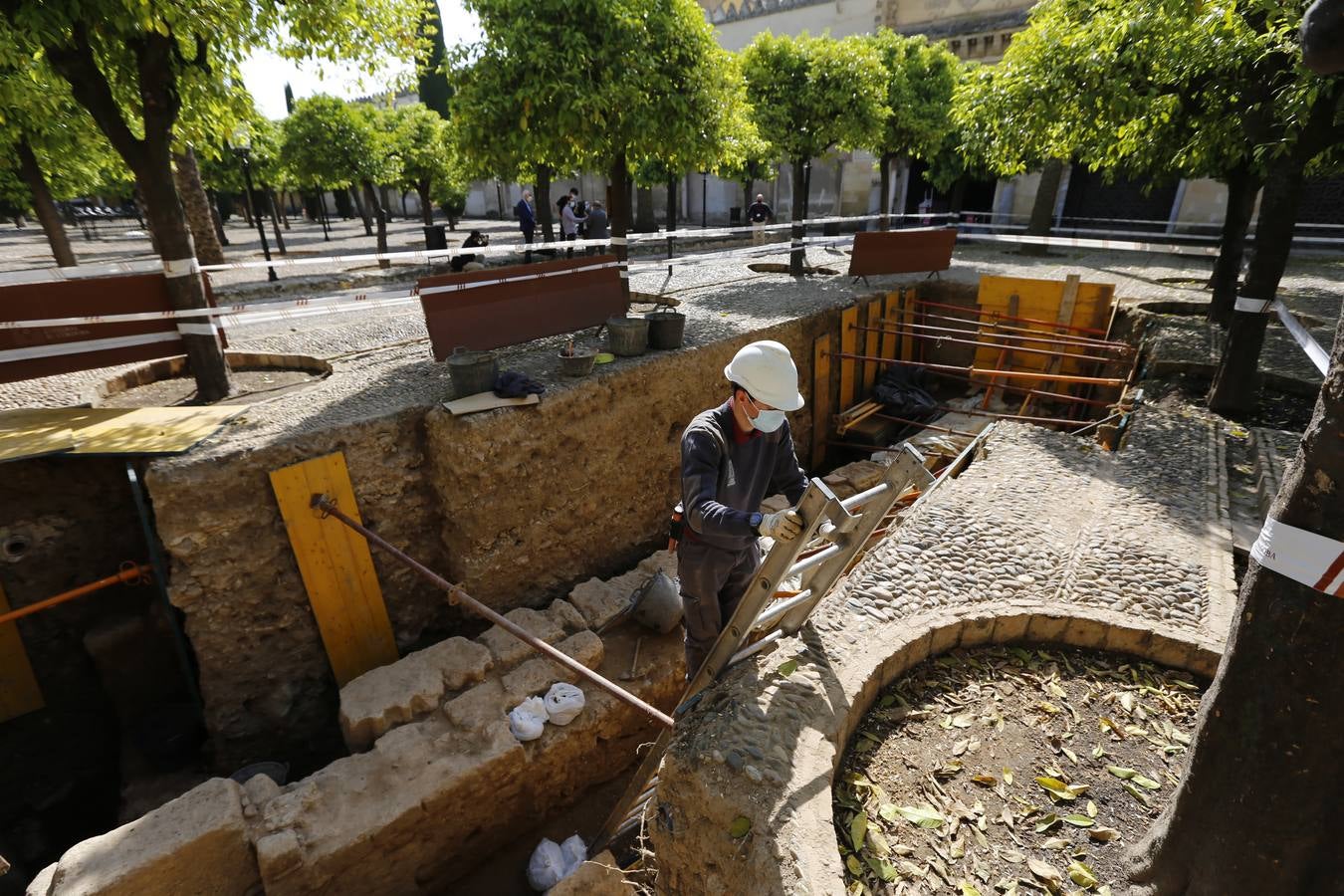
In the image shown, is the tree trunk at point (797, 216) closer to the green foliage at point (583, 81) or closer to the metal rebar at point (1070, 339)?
the metal rebar at point (1070, 339)

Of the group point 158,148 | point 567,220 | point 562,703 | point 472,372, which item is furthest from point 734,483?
point 567,220

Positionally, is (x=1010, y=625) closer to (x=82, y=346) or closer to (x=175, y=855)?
(x=175, y=855)

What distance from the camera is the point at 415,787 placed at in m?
3.98

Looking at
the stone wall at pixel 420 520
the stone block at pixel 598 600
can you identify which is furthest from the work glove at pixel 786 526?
the stone wall at pixel 420 520

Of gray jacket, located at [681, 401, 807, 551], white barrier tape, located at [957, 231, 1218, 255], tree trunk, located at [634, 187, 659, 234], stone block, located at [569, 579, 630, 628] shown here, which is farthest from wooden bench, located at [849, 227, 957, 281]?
tree trunk, located at [634, 187, 659, 234]

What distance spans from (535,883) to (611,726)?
110 centimetres

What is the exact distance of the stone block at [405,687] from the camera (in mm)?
4336

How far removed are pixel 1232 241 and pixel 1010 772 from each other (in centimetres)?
924

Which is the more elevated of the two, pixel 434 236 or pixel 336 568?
pixel 434 236

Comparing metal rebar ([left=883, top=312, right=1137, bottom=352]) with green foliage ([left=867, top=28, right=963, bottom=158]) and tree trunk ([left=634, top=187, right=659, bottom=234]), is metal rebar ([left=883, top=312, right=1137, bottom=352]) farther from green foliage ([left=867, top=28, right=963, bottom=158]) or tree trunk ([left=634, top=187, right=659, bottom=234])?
tree trunk ([left=634, top=187, right=659, bottom=234])

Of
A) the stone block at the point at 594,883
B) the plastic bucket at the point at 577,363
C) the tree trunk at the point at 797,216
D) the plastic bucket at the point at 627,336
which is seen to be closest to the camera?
the stone block at the point at 594,883

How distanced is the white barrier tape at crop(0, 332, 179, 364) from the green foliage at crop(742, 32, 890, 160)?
30.3 ft

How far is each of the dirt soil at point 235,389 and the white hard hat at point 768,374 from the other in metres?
4.62

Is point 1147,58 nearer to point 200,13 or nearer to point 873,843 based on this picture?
point 873,843
